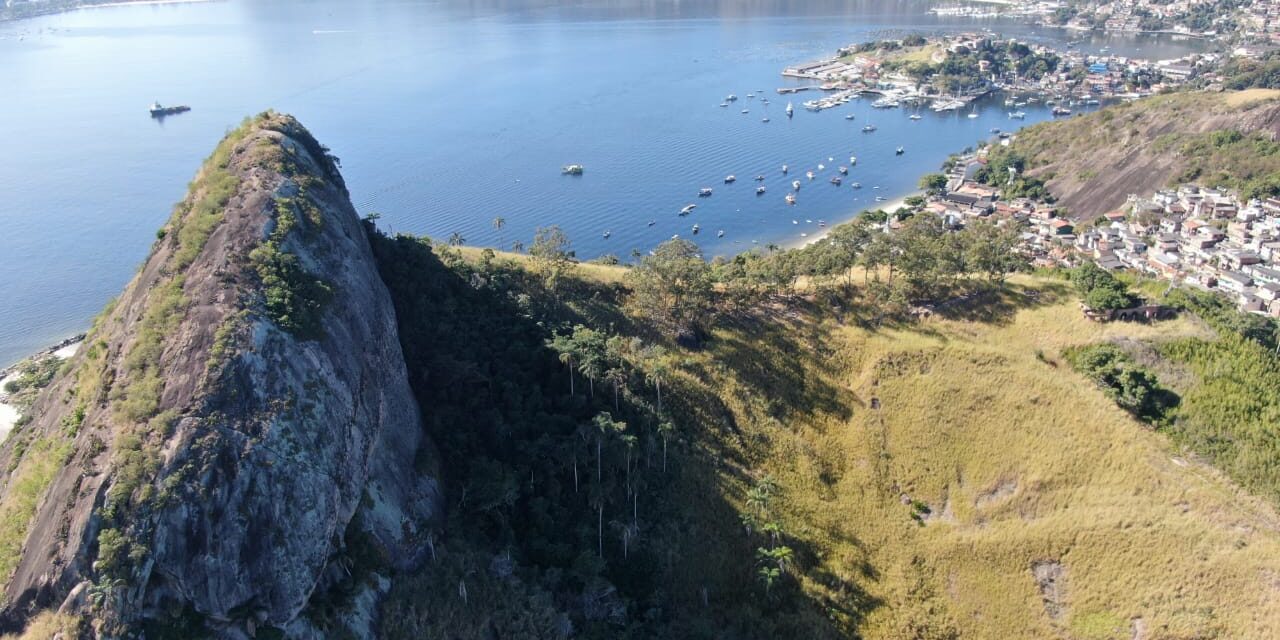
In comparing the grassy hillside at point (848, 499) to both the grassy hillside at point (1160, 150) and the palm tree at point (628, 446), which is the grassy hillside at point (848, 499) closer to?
the palm tree at point (628, 446)

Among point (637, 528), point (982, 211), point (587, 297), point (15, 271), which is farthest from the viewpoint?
point (982, 211)

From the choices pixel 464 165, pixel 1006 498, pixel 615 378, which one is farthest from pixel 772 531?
pixel 464 165

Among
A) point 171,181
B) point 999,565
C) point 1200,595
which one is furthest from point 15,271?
point 1200,595

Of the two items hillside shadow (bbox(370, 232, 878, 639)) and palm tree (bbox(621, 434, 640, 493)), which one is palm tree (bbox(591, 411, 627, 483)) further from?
palm tree (bbox(621, 434, 640, 493))

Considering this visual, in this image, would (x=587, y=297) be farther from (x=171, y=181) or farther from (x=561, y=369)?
(x=171, y=181)

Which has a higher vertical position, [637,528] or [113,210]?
[113,210]
